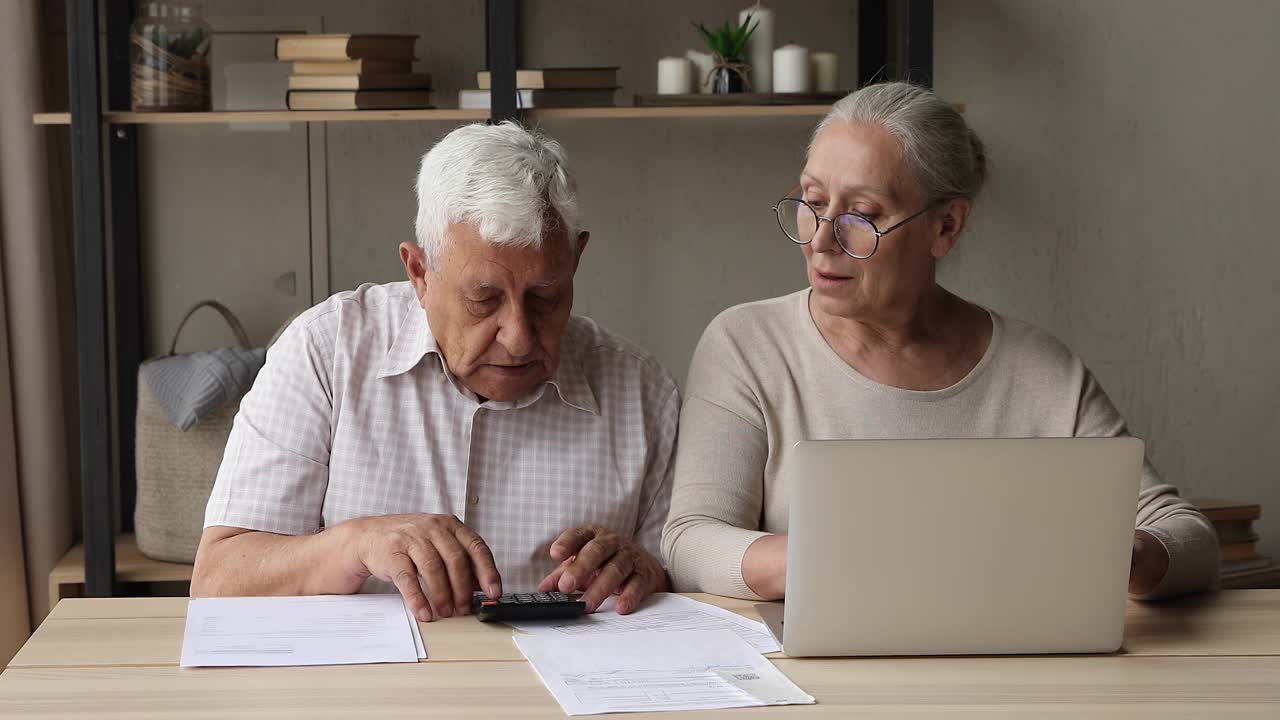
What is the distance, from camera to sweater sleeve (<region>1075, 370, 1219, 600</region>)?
4.54 ft

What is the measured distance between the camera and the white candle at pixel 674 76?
8.75 feet

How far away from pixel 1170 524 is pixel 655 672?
0.73 metres

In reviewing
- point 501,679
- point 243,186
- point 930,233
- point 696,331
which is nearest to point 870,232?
point 930,233

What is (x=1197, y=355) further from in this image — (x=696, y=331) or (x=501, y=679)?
(x=501, y=679)

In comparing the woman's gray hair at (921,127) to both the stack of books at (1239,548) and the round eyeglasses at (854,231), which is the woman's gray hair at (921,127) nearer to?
the round eyeglasses at (854,231)

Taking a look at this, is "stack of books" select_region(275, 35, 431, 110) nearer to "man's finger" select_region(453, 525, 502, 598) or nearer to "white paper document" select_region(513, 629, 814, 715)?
"man's finger" select_region(453, 525, 502, 598)

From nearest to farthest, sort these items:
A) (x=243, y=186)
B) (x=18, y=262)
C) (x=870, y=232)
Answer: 1. (x=870, y=232)
2. (x=18, y=262)
3. (x=243, y=186)

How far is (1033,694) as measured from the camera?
105 cm

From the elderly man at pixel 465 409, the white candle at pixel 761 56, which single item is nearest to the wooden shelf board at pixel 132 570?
the elderly man at pixel 465 409

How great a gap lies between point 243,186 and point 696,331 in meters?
1.12

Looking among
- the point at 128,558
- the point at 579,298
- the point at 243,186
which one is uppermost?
the point at 243,186

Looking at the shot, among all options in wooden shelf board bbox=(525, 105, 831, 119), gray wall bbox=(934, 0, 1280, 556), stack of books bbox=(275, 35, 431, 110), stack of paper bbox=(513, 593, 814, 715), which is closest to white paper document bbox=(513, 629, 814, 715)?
stack of paper bbox=(513, 593, 814, 715)

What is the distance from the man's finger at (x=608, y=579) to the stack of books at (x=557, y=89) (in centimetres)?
143

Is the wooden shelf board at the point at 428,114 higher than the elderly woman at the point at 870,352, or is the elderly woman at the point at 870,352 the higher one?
the wooden shelf board at the point at 428,114
